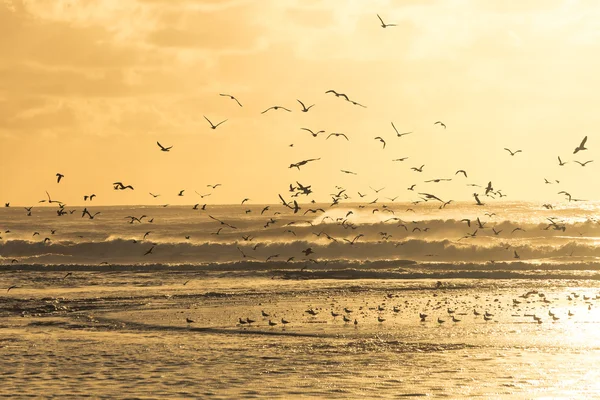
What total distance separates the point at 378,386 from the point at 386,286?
2299 centimetres

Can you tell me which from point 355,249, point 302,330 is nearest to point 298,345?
point 302,330

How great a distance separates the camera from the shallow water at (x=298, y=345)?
19.2 metres

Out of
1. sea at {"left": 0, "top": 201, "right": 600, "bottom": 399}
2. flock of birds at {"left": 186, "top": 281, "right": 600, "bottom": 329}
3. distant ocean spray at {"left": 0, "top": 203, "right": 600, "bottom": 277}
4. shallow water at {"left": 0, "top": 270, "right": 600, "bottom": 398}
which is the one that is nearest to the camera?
shallow water at {"left": 0, "top": 270, "right": 600, "bottom": 398}

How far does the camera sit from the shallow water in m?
19.2

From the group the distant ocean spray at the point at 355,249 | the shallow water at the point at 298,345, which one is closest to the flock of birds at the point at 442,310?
the shallow water at the point at 298,345

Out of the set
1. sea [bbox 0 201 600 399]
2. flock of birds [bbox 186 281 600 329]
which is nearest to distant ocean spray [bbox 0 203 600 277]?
sea [bbox 0 201 600 399]

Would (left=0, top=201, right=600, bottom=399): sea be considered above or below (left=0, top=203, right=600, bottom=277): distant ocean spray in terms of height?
below

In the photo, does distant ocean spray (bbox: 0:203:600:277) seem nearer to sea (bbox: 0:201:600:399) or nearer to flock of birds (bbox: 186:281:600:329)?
sea (bbox: 0:201:600:399)

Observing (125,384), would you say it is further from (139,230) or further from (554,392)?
(139,230)

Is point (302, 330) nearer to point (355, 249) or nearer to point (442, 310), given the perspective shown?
point (442, 310)

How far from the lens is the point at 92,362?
72.3 ft

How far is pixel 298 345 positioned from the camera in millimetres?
24141

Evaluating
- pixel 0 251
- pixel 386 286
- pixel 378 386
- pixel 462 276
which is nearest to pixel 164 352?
pixel 378 386

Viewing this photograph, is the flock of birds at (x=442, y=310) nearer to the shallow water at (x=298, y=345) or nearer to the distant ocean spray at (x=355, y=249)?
the shallow water at (x=298, y=345)
